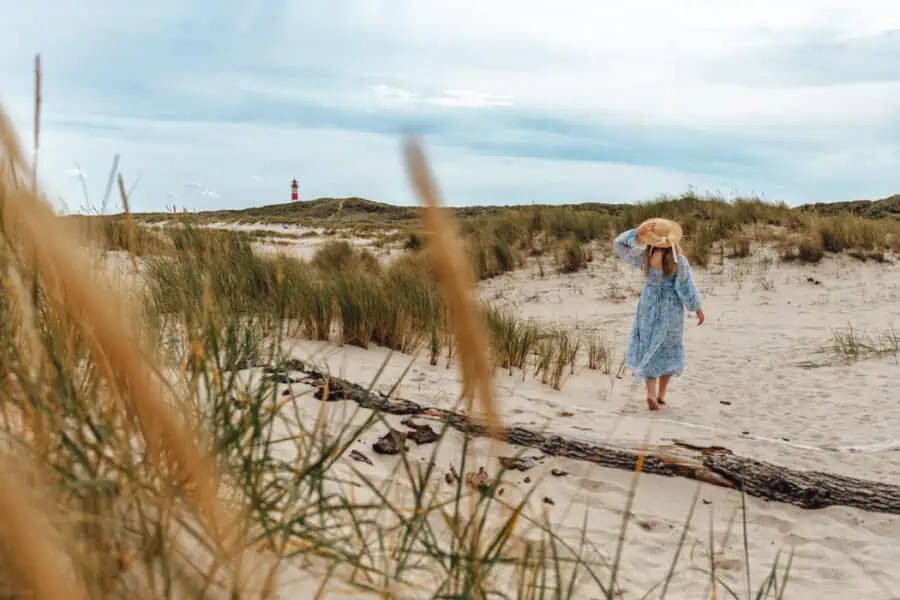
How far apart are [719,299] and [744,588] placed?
8815 millimetres

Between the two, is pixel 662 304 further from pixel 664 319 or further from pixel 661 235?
pixel 661 235

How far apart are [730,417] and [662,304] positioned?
3.53 feet

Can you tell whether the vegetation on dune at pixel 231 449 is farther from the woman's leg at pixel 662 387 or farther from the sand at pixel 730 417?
the woman's leg at pixel 662 387

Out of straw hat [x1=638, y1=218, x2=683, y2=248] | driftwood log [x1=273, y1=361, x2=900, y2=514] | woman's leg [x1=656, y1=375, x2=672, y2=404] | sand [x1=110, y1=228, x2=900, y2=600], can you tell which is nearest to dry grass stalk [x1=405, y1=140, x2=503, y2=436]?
sand [x1=110, y1=228, x2=900, y2=600]

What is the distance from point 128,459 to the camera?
1185 mm

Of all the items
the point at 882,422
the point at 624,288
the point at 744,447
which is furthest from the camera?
the point at 624,288

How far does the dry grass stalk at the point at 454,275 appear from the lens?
0.44 m

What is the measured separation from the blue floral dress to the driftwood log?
218cm

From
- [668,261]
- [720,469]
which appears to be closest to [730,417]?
[668,261]

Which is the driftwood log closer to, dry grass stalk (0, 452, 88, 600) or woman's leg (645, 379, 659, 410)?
woman's leg (645, 379, 659, 410)

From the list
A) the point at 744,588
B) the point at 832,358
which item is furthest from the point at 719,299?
the point at 744,588

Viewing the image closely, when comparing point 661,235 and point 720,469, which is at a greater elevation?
point 661,235

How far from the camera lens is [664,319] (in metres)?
6.07

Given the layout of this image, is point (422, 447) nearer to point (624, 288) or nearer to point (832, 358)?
point (832, 358)
